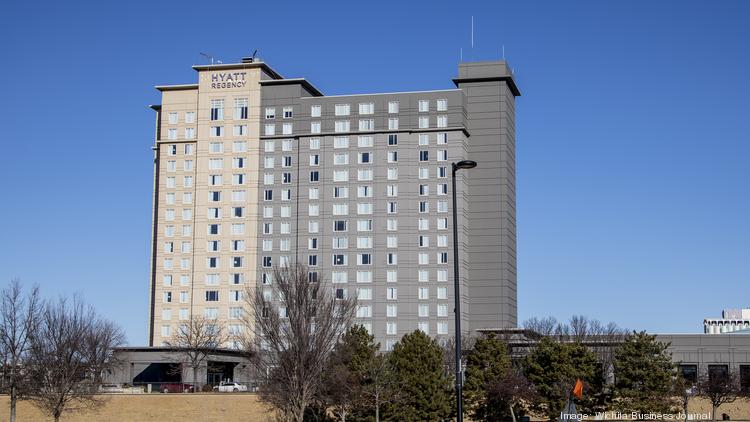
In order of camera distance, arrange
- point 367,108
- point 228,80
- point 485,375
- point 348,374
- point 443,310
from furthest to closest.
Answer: point 228,80 < point 367,108 < point 443,310 < point 485,375 < point 348,374

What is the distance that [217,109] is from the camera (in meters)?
144

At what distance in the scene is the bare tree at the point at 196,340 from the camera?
414ft

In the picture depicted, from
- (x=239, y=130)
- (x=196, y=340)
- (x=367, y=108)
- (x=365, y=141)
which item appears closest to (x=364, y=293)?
(x=365, y=141)

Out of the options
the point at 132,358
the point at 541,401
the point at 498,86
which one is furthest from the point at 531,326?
the point at 541,401

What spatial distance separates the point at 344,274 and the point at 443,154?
69.2 feet

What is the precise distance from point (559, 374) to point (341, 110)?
245 feet

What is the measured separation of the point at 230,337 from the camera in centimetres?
13775

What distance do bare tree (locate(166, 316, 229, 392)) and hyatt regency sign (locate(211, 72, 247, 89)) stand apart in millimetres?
32755

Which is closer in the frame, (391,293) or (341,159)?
(391,293)

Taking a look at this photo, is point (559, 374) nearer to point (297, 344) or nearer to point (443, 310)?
point (297, 344)

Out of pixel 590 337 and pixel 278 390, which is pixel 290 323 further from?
pixel 590 337

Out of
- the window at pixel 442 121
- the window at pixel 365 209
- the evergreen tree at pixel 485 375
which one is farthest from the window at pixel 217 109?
the evergreen tree at pixel 485 375

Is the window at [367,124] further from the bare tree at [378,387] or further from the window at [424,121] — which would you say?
the bare tree at [378,387]

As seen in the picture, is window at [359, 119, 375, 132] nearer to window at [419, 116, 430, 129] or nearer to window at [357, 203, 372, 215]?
window at [419, 116, 430, 129]
